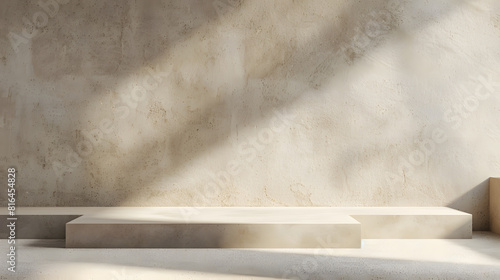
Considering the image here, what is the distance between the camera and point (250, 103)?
4332mm

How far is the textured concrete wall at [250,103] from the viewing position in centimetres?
426

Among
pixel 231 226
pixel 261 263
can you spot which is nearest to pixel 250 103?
pixel 231 226

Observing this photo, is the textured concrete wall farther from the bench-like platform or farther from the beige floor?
the beige floor

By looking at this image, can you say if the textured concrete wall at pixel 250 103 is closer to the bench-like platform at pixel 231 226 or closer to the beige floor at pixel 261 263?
the bench-like platform at pixel 231 226

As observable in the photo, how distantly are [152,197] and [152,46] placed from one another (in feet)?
4.25

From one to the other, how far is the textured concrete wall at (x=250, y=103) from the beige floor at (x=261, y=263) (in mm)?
887

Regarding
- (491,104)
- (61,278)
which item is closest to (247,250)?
(61,278)

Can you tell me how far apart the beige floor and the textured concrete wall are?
887 millimetres

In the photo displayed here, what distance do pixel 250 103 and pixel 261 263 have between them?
5.75 feet

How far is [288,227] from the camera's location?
134 inches

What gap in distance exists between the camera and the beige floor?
2.68 metres

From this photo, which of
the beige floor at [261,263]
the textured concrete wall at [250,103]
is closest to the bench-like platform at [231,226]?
the beige floor at [261,263]

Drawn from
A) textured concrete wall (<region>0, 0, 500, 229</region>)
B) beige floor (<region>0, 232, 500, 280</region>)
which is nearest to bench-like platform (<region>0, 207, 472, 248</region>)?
beige floor (<region>0, 232, 500, 280</region>)

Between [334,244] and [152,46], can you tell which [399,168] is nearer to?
[334,244]
